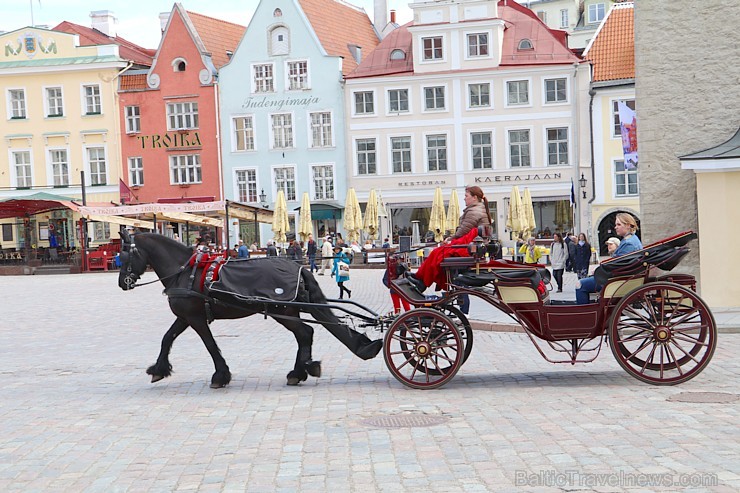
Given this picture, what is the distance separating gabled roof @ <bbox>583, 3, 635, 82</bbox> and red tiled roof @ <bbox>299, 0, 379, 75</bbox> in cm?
1236

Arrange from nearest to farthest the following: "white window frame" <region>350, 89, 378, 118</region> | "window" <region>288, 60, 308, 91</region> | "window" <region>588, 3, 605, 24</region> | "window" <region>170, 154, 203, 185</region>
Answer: "white window frame" <region>350, 89, 378, 118</region>, "window" <region>288, 60, 308, 91</region>, "window" <region>170, 154, 203, 185</region>, "window" <region>588, 3, 605, 24</region>

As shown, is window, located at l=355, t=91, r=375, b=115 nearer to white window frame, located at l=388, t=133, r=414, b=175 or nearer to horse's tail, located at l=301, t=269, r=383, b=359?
white window frame, located at l=388, t=133, r=414, b=175

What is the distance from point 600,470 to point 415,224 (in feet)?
140

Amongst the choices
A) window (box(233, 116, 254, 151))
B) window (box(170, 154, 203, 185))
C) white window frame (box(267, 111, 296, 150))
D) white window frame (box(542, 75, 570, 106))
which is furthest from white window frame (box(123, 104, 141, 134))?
white window frame (box(542, 75, 570, 106))

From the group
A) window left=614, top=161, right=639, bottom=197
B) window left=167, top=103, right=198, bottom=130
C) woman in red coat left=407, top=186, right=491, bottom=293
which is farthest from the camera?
window left=167, top=103, right=198, bottom=130

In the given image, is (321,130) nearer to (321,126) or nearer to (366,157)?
(321,126)

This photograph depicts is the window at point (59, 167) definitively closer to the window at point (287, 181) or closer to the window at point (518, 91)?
the window at point (287, 181)

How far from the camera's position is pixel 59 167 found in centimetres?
5431

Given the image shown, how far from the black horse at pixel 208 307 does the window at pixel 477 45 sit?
39.2 m

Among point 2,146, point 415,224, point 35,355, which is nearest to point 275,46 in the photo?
point 415,224

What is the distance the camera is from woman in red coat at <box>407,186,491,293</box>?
9930 mm

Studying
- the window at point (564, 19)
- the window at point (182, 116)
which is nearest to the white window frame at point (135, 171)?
the window at point (182, 116)

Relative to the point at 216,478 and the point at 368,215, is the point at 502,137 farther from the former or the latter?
the point at 216,478

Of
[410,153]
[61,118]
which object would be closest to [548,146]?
[410,153]
